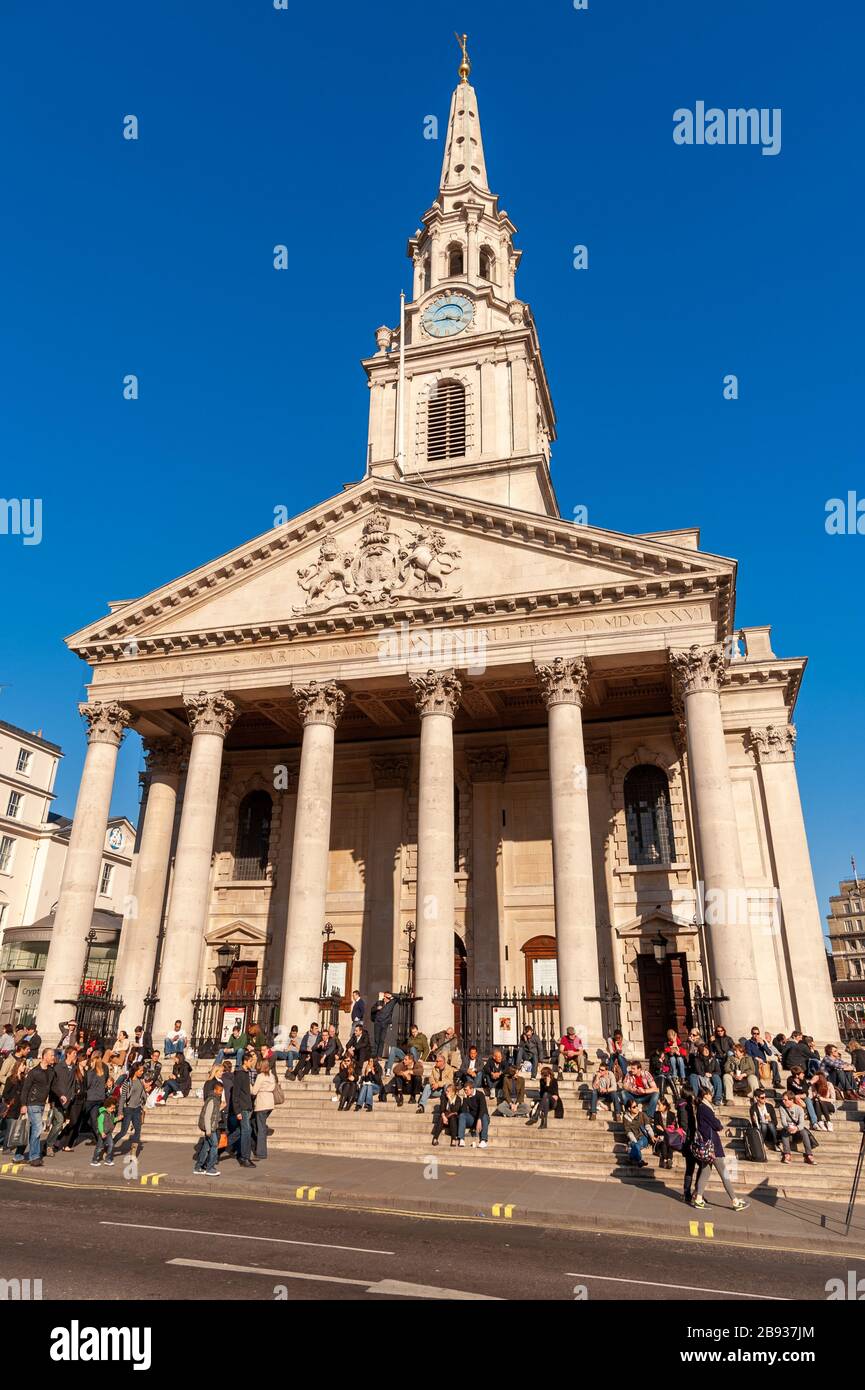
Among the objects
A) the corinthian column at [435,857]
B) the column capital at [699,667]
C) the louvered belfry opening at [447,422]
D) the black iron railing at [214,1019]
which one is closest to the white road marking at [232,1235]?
the corinthian column at [435,857]

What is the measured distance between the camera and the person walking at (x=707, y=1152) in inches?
521

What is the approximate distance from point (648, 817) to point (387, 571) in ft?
42.6

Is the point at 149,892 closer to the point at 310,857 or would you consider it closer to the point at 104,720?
the point at 104,720

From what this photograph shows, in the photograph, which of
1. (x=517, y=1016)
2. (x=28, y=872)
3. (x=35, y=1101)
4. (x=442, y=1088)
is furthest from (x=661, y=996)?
(x=28, y=872)

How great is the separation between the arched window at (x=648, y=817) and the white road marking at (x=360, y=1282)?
2323 centimetres

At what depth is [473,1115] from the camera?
1789 cm

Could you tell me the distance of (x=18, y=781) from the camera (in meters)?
53.3

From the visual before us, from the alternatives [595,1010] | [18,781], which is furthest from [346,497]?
[18,781]

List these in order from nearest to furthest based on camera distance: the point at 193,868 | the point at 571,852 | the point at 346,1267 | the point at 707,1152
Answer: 1. the point at 346,1267
2. the point at 707,1152
3. the point at 571,852
4. the point at 193,868

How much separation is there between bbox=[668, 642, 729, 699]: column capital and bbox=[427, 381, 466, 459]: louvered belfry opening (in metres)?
20.3

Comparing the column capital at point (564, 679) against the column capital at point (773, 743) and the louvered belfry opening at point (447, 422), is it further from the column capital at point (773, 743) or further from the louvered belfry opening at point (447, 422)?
the louvered belfry opening at point (447, 422)

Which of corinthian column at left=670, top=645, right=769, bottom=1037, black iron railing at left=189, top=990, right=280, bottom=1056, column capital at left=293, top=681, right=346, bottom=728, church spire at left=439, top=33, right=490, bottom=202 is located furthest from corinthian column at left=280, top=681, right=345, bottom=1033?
church spire at left=439, top=33, right=490, bottom=202

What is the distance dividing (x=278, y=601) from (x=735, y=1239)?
23.5m
